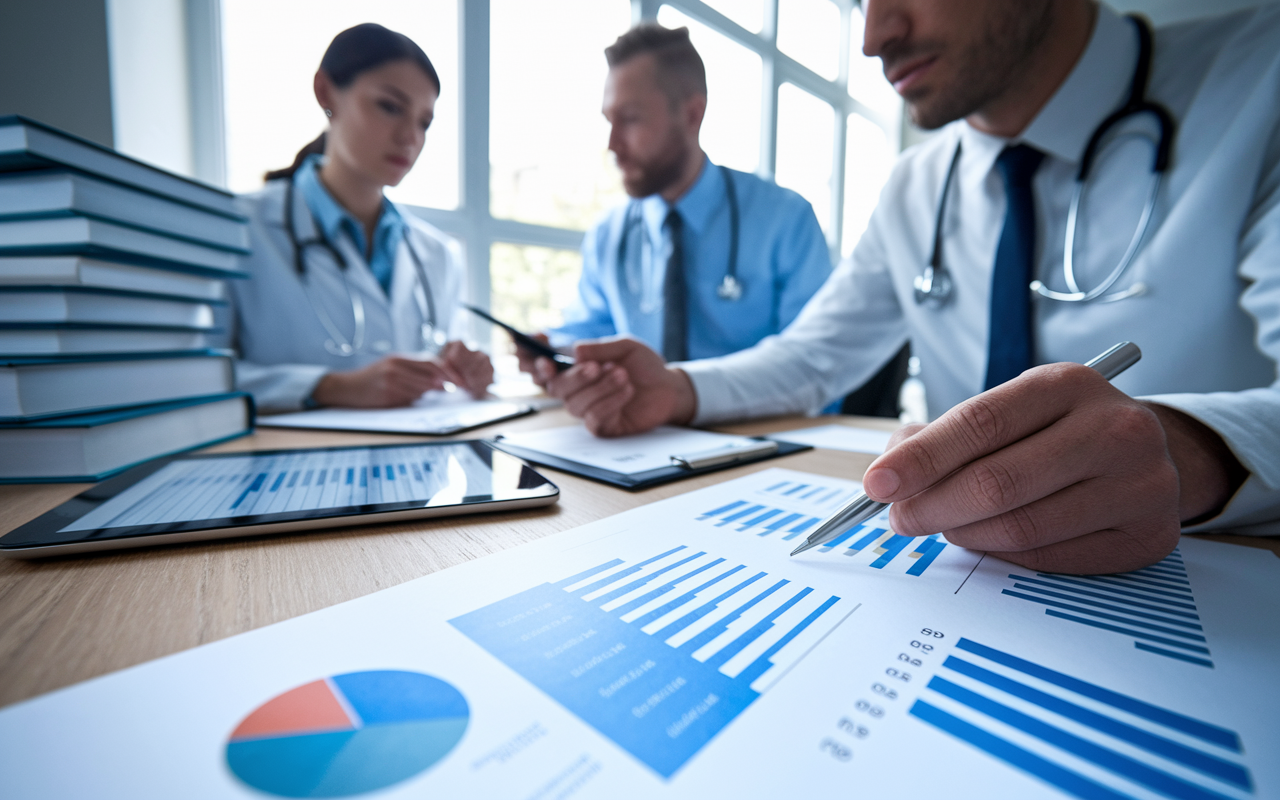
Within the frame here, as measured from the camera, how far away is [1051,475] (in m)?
0.31

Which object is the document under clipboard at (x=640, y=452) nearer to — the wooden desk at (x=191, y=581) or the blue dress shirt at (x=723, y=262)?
the wooden desk at (x=191, y=581)

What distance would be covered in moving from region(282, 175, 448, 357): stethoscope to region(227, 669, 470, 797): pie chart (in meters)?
1.15

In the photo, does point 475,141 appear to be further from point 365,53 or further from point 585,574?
point 585,574

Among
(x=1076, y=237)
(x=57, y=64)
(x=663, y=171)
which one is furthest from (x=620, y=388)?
(x=663, y=171)

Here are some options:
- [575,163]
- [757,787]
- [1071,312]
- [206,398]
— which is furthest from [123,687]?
[575,163]

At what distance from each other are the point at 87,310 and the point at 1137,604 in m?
0.81

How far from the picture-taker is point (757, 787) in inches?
6.3

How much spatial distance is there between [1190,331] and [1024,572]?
637mm

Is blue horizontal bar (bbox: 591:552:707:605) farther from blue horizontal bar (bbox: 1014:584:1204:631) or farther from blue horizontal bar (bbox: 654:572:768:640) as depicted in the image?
blue horizontal bar (bbox: 1014:584:1204:631)

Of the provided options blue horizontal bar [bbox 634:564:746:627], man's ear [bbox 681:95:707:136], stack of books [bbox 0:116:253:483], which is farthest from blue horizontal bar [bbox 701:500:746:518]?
man's ear [bbox 681:95:707:136]

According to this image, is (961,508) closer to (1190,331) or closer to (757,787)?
(757,787)

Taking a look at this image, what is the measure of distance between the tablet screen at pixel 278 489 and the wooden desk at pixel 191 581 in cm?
1

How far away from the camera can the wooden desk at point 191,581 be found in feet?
0.72

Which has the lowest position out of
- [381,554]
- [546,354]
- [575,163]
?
[381,554]
